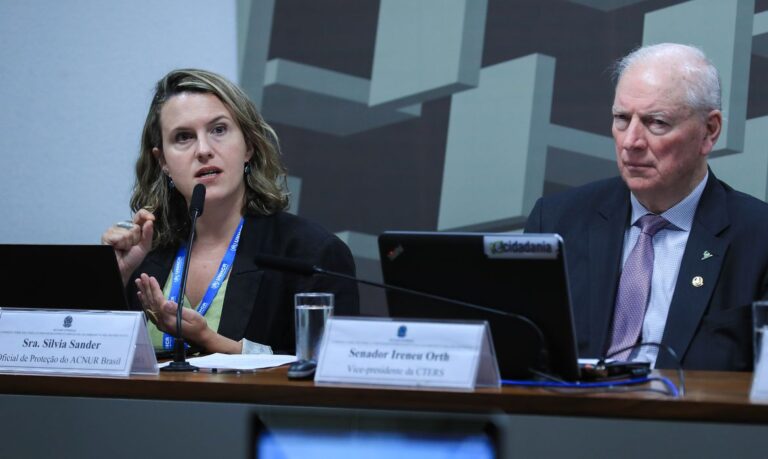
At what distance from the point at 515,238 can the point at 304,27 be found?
2.06m

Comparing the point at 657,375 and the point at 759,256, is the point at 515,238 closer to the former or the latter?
the point at 657,375

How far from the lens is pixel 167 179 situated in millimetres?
2680

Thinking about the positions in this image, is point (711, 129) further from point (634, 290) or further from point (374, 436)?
point (374, 436)

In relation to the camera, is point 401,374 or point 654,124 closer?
point 401,374

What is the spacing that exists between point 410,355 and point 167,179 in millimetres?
1510

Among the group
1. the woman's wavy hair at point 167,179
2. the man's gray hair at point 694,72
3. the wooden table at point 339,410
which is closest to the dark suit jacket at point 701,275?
the man's gray hair at point 694,72

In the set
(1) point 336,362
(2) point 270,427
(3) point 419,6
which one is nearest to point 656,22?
(3) point 419,6

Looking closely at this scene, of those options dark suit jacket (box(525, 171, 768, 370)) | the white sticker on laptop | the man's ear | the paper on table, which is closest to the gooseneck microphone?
the paper on table

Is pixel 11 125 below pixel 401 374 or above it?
above

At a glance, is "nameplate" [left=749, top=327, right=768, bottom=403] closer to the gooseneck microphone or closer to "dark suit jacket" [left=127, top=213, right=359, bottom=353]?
the gooseneck microphone

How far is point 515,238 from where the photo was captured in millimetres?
1410

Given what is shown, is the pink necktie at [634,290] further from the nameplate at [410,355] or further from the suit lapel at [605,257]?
the nameplate at [410,355]

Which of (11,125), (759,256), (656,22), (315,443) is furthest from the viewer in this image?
(11,125)

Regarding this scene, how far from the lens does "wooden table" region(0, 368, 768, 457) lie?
3.90ft
